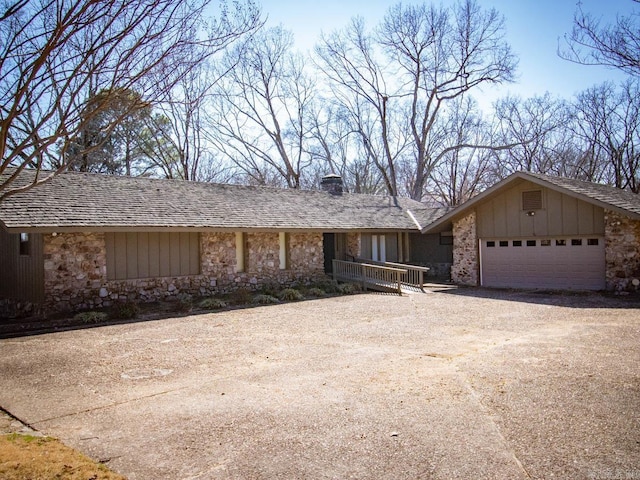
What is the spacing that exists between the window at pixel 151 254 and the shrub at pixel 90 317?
2082 mm

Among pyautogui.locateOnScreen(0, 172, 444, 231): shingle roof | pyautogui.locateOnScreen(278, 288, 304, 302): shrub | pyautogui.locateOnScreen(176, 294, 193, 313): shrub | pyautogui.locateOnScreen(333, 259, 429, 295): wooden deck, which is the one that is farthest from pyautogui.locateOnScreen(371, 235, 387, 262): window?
pyautogui.locateOnScreen(176, 294, 193, 313): shrub

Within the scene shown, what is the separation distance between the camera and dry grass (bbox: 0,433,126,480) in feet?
12.2

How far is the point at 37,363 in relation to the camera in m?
7.99

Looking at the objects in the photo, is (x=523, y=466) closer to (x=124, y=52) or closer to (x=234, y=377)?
(x=234, y=377)

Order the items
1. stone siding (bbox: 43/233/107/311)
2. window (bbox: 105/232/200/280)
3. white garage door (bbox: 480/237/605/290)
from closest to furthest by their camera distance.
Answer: stone siding (bbox: 43/233/107/311), window (bbox: 105/232/200/280), white garage door (bbox: 480/237/605/290)

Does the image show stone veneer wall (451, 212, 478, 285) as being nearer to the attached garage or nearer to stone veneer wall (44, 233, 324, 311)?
the attached garage

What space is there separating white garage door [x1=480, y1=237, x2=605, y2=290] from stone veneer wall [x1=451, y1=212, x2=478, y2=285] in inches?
11.6

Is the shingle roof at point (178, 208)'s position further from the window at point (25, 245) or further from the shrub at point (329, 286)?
the shrub at point (329, 286)

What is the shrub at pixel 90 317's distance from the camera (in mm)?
12031

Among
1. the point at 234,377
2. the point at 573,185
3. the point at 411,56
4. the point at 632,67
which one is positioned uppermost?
the point at 411,56

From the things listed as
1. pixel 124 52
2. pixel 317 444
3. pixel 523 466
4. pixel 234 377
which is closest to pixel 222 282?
pixel 234 377

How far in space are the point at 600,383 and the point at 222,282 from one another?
12.6 metres

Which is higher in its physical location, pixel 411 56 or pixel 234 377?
pixel 411 56

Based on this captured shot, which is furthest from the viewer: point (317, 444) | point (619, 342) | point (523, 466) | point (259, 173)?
point (259, 173)
